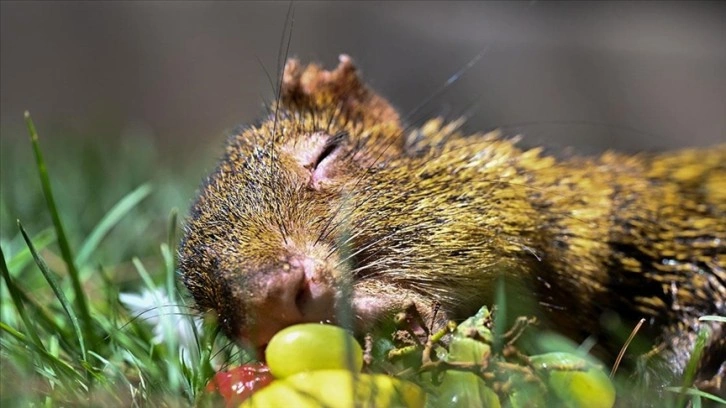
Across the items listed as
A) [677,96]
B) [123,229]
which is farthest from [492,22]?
[123,229]

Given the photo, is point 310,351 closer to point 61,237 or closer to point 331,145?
point 61,237

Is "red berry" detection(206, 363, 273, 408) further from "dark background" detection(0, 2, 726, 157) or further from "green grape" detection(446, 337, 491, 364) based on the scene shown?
"dark background" detection(0, 2, 726, 157)

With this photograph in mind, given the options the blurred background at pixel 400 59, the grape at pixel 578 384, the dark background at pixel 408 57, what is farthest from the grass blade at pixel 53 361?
the dark background at pixel 408 57

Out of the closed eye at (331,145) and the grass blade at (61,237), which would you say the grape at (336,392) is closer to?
the grass blade at (61,237)

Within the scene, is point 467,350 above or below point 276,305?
below

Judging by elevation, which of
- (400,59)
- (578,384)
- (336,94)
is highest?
(400,59)

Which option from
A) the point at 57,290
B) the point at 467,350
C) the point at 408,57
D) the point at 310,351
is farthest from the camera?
the point at 408,57

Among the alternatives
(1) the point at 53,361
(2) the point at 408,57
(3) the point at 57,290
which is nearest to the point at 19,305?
(3) the point at 57,290

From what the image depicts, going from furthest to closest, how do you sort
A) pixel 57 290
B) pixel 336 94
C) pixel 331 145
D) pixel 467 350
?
pixel 336 94 < pixel 331 145 < pixel 57 290 < pixel 467 350
